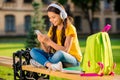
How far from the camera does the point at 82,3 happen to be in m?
49.0

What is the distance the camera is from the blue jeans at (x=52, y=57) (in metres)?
6.00

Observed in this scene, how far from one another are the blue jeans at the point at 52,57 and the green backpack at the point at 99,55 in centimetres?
68

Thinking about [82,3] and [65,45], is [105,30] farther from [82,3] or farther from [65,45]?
[82,3]

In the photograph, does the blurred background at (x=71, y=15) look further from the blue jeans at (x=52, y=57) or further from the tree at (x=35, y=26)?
the blue jeans at (x=52, y=57)

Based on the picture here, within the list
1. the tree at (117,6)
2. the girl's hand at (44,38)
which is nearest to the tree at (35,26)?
the girl's hand at (44,38)

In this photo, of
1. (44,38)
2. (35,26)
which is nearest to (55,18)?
(44,38)

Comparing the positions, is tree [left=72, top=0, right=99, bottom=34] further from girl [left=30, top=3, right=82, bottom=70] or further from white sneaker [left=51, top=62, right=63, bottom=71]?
white sneaker [left=51, top=62, right=63, bottom=71]

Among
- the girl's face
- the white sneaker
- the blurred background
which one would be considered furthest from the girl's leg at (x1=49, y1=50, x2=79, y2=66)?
the blurred background

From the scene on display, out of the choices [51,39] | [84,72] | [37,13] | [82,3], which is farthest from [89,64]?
[82,3]

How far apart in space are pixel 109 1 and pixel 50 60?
50.4m

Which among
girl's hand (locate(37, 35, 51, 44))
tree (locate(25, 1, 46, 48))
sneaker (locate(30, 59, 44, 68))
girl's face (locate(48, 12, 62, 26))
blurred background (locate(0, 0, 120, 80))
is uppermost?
blurred background (locate(0, 0, 120, 80))

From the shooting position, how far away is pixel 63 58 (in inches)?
237

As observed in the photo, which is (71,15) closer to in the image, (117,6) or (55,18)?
(117,6)

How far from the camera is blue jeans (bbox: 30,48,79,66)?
6.00m
